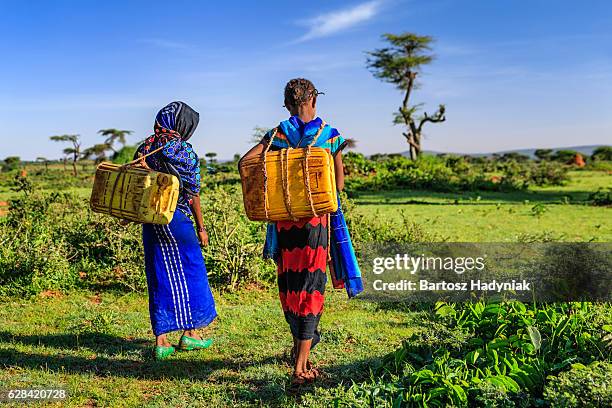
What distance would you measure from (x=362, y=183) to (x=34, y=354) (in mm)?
14570

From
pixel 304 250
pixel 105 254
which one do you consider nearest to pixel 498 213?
pixel 105 254

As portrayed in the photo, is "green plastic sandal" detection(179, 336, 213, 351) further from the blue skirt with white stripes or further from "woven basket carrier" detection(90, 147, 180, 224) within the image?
"woven basket carrier" detection(90, 147, 180, 224)

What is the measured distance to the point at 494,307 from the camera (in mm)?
3854

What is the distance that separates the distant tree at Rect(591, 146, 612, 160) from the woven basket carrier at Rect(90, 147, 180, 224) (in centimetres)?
4151

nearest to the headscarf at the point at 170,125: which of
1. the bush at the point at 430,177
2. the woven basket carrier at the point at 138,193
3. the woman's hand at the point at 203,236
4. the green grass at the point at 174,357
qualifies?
the woven basket carrier at the point at 138,193

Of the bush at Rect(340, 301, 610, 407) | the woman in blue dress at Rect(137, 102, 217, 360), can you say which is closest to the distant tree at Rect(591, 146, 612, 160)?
the bush at Rect(340, 301, 610, 407)

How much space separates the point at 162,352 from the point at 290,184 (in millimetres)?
1686

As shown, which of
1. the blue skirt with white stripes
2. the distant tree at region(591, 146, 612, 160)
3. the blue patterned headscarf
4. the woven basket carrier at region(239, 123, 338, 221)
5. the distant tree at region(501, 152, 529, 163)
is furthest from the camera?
the distant tree at region(501, 152, 529, 163)

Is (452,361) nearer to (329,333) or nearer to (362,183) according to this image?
(329,333)

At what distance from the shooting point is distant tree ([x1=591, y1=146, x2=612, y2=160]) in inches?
1619

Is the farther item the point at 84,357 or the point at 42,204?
the point at 42,204

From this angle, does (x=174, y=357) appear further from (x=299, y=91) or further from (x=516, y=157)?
(x=516, y=157)

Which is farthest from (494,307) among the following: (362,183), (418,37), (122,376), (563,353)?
(418,37)

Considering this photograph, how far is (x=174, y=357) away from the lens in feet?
13.8
